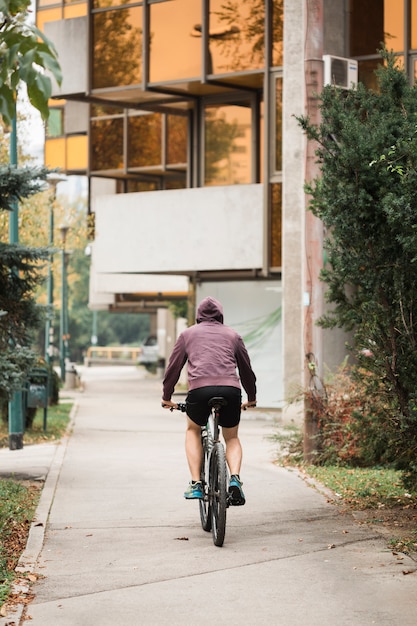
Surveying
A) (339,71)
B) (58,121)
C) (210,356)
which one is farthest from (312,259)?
(58,121)

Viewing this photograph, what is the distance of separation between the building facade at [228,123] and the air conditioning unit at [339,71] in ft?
25.8

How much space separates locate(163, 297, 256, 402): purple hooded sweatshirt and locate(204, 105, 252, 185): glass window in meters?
18.3

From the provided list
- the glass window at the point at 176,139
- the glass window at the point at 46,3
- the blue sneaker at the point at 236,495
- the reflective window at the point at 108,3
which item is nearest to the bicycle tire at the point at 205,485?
the blue sneaker at the point at 236,495

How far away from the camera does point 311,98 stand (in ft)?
47.5

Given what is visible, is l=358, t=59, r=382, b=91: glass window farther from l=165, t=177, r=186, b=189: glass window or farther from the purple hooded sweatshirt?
l=165, t=177, r=186, b=189: glass window

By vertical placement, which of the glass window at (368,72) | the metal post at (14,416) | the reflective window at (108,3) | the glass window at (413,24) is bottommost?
the metal post at (14,416)

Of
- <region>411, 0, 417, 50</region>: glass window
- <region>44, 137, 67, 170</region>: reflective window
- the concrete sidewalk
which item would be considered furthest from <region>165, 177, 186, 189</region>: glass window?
the concrete sidewalk

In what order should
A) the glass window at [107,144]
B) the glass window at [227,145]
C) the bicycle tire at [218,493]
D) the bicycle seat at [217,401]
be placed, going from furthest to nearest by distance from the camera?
the glass window at [107,144]
the glass window at [227,145]
the bicycle seat at [217,401]
the bicycle tire at [218,493]

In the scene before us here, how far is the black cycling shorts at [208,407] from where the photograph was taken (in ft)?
30.3

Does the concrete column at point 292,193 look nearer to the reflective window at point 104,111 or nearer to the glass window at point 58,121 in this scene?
the reflective window at point 104,111

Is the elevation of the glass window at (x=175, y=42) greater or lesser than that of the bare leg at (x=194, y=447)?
greater

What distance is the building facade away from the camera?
76.4ft

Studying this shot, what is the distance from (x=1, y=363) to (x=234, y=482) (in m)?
5.10

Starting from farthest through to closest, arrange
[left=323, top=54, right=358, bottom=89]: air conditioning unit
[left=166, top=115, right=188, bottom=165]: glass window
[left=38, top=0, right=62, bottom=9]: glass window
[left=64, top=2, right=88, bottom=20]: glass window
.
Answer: [left=38, top=0, right=62, bottom=9]: glass window → [left=64, top=2, right=88, bottom=20]: glass window → [left=166, top=115, right=188, bottom=165]: glass window → [left=323, top=54, right=358, bottom=89]: air conditioning unit
